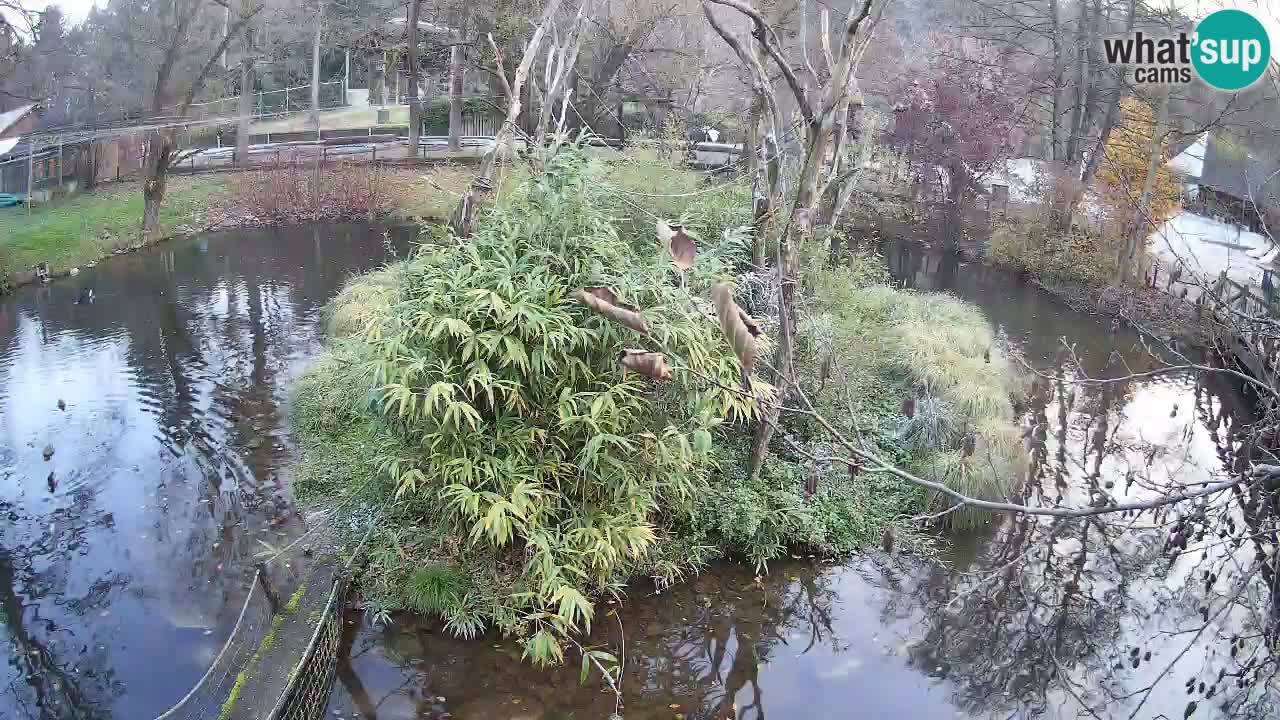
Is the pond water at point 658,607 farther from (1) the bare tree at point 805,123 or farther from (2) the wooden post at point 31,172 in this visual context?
(2) the wooden post at point 31,172

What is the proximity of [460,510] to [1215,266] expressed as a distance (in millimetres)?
14454

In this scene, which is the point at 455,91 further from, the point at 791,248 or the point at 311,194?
the point at 791,248

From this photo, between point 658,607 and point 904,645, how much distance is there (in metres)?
1.63

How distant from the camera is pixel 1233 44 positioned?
7.31m

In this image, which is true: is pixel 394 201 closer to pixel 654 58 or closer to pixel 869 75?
pixel 654 58

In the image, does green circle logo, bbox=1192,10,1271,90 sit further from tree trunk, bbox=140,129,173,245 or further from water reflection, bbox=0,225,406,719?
tree trunk, bbox=140,129,173,245

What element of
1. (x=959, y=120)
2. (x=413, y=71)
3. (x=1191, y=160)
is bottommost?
(x=1191, y=160)

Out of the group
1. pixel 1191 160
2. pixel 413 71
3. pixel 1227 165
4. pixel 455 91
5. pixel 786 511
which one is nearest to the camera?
pixel 786 511

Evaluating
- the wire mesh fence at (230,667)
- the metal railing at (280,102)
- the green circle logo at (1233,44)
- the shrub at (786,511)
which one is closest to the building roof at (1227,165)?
the green circle logo at (1233,44)

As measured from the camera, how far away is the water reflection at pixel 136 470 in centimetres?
587

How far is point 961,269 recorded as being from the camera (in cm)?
1719

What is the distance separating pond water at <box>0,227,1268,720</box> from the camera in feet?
18.5

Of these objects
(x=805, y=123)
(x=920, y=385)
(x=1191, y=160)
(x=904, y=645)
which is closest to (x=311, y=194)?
(x=920, y=385)

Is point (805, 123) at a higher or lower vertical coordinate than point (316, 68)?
lower
